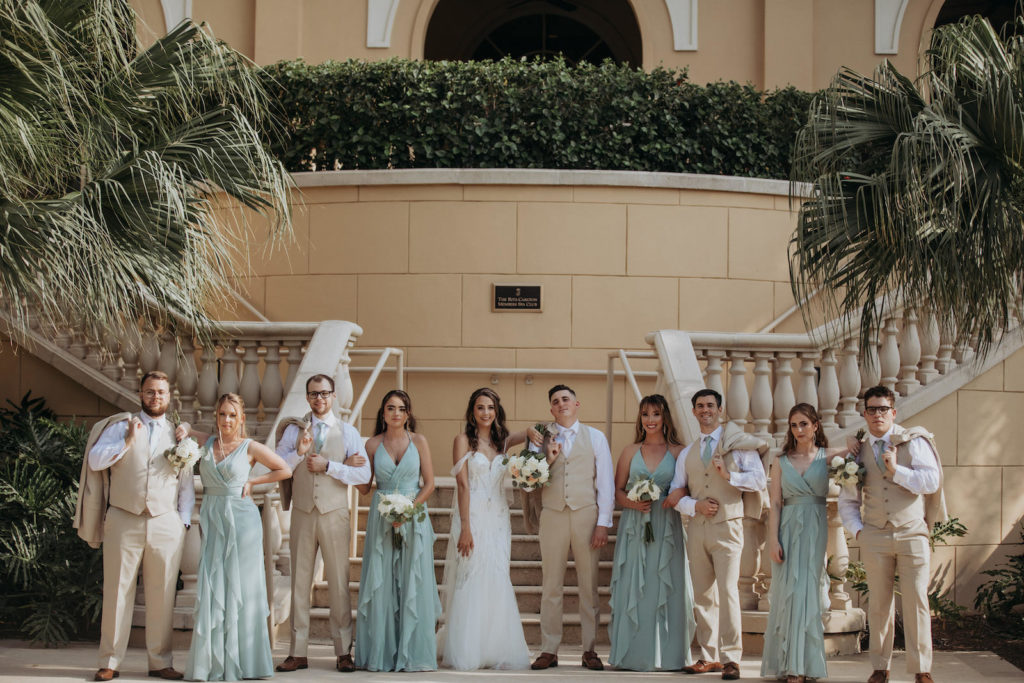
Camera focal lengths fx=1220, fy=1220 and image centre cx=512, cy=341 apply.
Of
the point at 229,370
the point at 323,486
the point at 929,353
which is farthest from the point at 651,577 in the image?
the point at 229,370

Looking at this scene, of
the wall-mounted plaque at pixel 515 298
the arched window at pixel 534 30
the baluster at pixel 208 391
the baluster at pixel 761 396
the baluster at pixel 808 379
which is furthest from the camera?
the arched window at pixel 534 30

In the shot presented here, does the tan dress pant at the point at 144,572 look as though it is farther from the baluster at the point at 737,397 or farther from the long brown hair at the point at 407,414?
the baluster at the point at 737,397

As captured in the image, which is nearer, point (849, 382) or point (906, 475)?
point (906, 475)

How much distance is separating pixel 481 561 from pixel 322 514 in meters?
1.12

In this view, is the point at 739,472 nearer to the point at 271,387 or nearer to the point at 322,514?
the point at 322,514

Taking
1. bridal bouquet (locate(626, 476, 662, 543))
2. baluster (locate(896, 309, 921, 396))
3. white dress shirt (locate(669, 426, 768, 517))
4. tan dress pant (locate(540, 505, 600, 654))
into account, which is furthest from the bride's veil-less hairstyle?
baluster (locate(896, 309, 921, 396))

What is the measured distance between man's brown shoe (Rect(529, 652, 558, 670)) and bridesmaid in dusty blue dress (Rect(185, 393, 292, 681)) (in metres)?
1.73

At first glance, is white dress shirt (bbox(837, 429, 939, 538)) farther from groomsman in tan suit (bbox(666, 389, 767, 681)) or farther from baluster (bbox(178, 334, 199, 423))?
baluster (bbox(178, 334, 199, 423))

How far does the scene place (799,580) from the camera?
304 inches

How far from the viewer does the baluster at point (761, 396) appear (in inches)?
383

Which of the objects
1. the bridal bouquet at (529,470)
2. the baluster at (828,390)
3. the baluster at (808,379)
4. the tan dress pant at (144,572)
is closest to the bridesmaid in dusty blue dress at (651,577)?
the bridal bouquet at (529,470)

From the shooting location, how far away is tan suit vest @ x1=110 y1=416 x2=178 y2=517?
7.66 meters

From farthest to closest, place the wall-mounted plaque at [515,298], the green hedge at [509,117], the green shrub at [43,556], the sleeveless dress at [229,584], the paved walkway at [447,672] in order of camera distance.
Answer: the green hedge at [509,117] < the wall-mounted plaque at [515,298] < the green shrub at [43,556] < the paved walkway at [447,672] < the sleeveless dress at [229,584]

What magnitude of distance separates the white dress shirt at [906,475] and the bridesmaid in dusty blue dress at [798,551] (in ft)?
0.52
